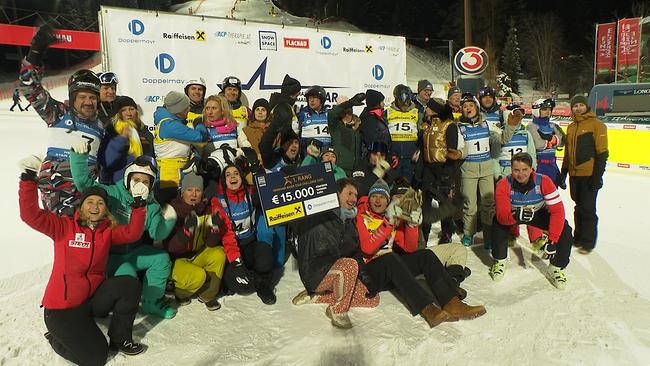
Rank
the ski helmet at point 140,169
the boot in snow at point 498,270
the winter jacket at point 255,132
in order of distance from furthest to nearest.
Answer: the winter jacket at point 255,132
the boot in snow at point 498,270
the ski helmet at point 140,169

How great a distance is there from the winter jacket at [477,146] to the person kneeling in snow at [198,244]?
2.88 meters

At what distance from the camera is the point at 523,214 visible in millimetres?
4137

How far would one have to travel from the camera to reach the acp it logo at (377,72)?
26.0ft

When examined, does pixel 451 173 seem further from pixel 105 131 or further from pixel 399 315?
pixel 105 131

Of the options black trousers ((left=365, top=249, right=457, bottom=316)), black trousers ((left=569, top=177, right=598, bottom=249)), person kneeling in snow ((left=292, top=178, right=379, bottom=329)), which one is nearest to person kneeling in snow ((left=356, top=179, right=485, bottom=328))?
black trousers ((left=365, top=249, right=457, bottom=316))

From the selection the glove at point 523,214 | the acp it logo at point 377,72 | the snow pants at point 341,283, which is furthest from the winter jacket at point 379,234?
the acp it logo at point 377,72

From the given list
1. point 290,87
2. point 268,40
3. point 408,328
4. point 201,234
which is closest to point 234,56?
point 268,40

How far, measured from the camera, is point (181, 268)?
3.59 meters

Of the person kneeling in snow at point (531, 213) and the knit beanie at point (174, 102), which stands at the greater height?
the knit beanie at point (174, 102)

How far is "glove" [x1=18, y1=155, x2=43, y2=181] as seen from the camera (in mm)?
2664

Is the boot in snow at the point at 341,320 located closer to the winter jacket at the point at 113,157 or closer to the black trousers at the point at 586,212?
the winter jacket at the point at 113,157

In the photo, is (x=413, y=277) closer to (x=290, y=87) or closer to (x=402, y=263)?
(x=402, y=263)

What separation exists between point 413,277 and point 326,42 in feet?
16.8

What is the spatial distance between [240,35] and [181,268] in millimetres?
4220
